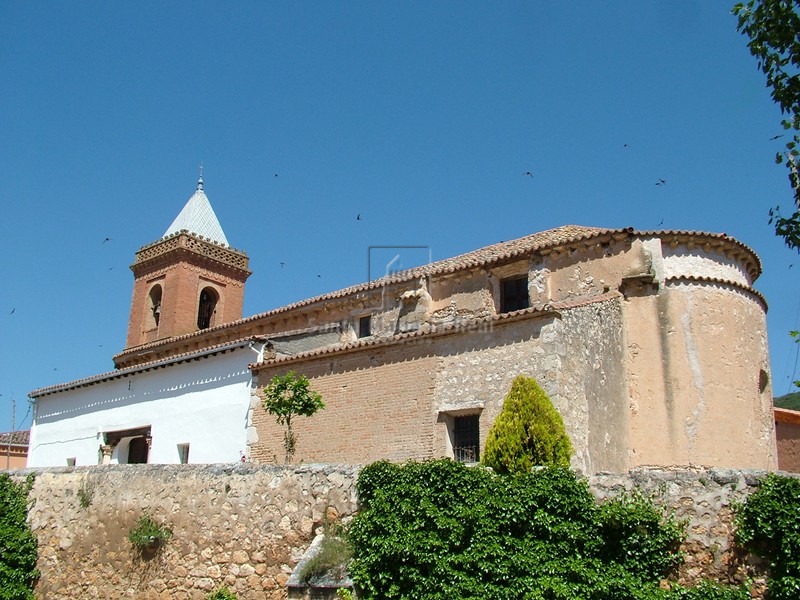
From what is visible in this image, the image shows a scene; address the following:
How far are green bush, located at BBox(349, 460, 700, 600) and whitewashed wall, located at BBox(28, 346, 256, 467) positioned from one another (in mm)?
9615

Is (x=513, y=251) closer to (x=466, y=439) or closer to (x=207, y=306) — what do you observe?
(x=466, y=439)

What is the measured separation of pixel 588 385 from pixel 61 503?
11262 millimetres

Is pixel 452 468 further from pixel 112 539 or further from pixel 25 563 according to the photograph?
pixel 25 563

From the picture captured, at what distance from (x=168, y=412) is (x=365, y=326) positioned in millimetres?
6362

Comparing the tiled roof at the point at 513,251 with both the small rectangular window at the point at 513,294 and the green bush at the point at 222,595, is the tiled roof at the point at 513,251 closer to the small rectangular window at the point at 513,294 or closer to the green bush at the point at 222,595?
the small rectangular window at the point at 513,294

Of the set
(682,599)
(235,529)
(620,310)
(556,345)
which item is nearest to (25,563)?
(235,529)

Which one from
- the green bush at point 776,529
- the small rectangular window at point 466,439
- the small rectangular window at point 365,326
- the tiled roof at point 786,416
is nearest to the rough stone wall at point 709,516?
the green bush at point 776,529

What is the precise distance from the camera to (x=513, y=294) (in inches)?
852

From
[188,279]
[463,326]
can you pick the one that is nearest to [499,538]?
[463,326]

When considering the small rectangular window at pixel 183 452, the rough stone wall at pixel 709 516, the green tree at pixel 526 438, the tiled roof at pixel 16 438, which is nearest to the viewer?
the rough stone wall at pixel 709 516

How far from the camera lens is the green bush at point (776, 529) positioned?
8.73 m

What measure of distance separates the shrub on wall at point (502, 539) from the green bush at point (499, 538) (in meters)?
0.01

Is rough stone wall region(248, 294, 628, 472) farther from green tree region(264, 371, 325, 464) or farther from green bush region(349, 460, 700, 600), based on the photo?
green bush region(349, 460, 700, 600)

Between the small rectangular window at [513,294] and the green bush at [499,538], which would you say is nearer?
the green bush at [499,538]
